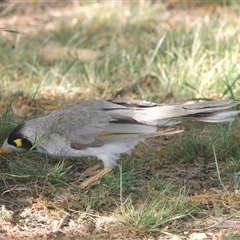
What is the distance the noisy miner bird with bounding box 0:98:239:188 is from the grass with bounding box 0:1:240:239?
16 centimetres

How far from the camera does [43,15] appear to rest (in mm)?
11055

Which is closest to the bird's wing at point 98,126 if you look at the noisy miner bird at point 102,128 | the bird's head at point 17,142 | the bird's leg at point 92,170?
the noisy miner bird at point 102,128

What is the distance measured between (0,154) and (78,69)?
104 inches

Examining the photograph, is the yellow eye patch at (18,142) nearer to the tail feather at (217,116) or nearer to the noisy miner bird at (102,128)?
the noisy miner bird at (102,128)

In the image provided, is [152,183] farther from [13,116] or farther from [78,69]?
[78,69]

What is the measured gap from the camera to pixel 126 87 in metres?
8.10

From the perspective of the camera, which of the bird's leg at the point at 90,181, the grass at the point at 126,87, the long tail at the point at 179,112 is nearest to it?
the grass at the point at 126,87

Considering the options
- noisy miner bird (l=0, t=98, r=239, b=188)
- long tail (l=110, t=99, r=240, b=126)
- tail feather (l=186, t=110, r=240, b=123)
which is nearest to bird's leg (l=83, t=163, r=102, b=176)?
noisy miner bird (l=0, t=98, r=239, b=188)

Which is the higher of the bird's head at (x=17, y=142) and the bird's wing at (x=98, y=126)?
the bird's wing at (x=98, y=126)

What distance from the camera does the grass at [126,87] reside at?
543 cm

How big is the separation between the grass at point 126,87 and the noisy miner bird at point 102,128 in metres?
0.16

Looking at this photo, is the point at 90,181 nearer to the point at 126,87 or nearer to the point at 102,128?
the point at 102,128

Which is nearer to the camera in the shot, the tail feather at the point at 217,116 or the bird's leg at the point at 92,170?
the tail feather at the point at 217,116

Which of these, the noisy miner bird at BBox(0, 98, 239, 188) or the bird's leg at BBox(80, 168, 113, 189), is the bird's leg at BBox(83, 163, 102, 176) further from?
the bird's leg at BBox(80, 168, 113, 189)
